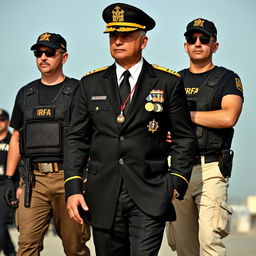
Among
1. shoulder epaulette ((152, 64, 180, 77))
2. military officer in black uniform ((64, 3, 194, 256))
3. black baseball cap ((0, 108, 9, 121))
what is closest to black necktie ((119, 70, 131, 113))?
military officer in black uniform ((64, 3, 194, 256))

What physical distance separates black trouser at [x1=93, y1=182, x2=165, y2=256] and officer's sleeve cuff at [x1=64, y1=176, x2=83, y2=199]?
1.10ft

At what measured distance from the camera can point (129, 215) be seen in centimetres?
688

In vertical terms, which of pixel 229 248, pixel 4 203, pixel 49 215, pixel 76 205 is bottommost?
pixel 229 248

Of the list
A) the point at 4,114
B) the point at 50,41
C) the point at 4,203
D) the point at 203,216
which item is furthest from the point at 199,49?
the point at 4,114

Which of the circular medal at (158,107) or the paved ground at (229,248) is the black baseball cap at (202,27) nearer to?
the circular medal at (158,107)

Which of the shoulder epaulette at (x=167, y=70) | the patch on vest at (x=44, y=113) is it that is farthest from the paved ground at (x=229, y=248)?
the shoulder epaulette at (x=167, y=70)

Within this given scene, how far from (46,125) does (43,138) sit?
15 centimetres

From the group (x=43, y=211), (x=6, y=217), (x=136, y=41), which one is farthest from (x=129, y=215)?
(x=6, y=217)

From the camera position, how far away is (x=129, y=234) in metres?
6.89

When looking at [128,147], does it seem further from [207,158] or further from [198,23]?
[198,23]

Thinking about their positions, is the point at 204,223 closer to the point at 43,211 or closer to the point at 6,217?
the point at 43,211

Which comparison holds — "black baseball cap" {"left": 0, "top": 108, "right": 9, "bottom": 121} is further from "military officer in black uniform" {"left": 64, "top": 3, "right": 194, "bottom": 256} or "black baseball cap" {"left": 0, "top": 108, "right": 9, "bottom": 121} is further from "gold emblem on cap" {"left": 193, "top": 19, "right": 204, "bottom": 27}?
"military officer in black uniform" {"left": 64, "top": 3, "right": 194, "bottom": 256}

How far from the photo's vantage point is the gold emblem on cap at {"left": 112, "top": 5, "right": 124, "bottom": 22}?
6.97m

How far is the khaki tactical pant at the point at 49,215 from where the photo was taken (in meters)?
9.16
